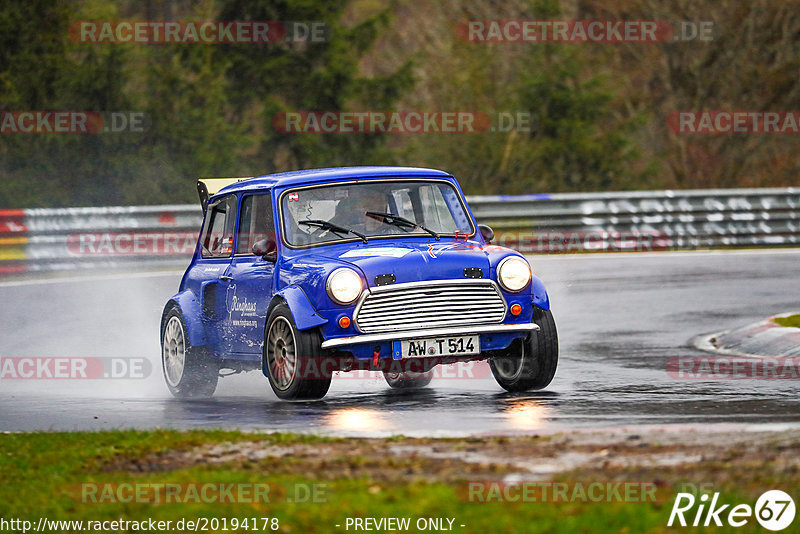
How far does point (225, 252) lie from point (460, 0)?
25.8 m

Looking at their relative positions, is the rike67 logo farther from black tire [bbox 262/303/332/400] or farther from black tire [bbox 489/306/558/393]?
black tire [bbox 489/306/558/393]

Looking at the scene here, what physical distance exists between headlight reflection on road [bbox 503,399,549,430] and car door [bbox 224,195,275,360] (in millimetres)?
2113

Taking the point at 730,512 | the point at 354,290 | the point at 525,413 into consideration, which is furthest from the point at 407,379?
the point at 730,512

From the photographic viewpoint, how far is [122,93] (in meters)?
30.9

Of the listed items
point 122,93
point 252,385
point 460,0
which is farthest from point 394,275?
point 460,0

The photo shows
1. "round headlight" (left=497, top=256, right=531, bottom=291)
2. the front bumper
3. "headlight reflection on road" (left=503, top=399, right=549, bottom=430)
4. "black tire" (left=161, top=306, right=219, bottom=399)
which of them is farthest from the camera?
"black tire" (left=161, top=306, right=219, bottom=399)

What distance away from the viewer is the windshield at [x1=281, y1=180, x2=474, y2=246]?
Answer: 440 inches

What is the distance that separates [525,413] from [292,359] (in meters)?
1.86

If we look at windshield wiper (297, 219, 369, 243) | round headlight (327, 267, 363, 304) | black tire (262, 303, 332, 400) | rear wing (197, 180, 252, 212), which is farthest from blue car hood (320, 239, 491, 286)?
rear wing (197, 180, 252, 212)

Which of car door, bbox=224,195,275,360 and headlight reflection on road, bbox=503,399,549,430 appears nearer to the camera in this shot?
headlight reflection on road, bbox=503,399,549,430

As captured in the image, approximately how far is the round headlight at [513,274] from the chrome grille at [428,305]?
9cm

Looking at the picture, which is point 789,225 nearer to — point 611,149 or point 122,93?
point 611,149

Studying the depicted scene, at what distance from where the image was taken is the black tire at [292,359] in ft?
33.6

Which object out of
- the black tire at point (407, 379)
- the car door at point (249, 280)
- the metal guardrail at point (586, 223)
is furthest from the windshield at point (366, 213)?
the metal guardrail at point (586, 223)
